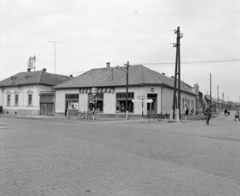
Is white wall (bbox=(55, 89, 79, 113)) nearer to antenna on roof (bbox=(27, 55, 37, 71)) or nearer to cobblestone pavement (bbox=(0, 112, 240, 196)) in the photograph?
antenna on roof (bbox=(27, 55, 37, 71))

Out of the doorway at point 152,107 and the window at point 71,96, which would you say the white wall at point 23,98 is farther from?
the doorway at point 152,107

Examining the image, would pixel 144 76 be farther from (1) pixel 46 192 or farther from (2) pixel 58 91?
(1) pixel 46 192

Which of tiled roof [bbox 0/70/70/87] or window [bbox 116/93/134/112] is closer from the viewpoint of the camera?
window [bbox 116/93/134/112]

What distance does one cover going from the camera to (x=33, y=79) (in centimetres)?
4791

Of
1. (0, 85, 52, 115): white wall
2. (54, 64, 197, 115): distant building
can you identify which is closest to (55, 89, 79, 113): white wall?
(54, 64, 197, 115): distant building

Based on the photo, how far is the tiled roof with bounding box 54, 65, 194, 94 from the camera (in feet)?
119

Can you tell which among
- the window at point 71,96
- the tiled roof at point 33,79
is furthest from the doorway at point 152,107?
the tiled roof at point 33,79

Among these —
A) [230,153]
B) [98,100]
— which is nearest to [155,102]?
[98,100]

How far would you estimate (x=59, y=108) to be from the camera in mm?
42844

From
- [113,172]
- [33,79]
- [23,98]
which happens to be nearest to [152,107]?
[33,79]

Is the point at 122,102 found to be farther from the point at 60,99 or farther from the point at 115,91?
the point at 60,99

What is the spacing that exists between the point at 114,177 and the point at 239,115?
2995cm

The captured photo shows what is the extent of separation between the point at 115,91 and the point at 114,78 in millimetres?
2870

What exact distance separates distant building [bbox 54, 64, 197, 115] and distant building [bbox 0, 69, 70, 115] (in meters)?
3.30
